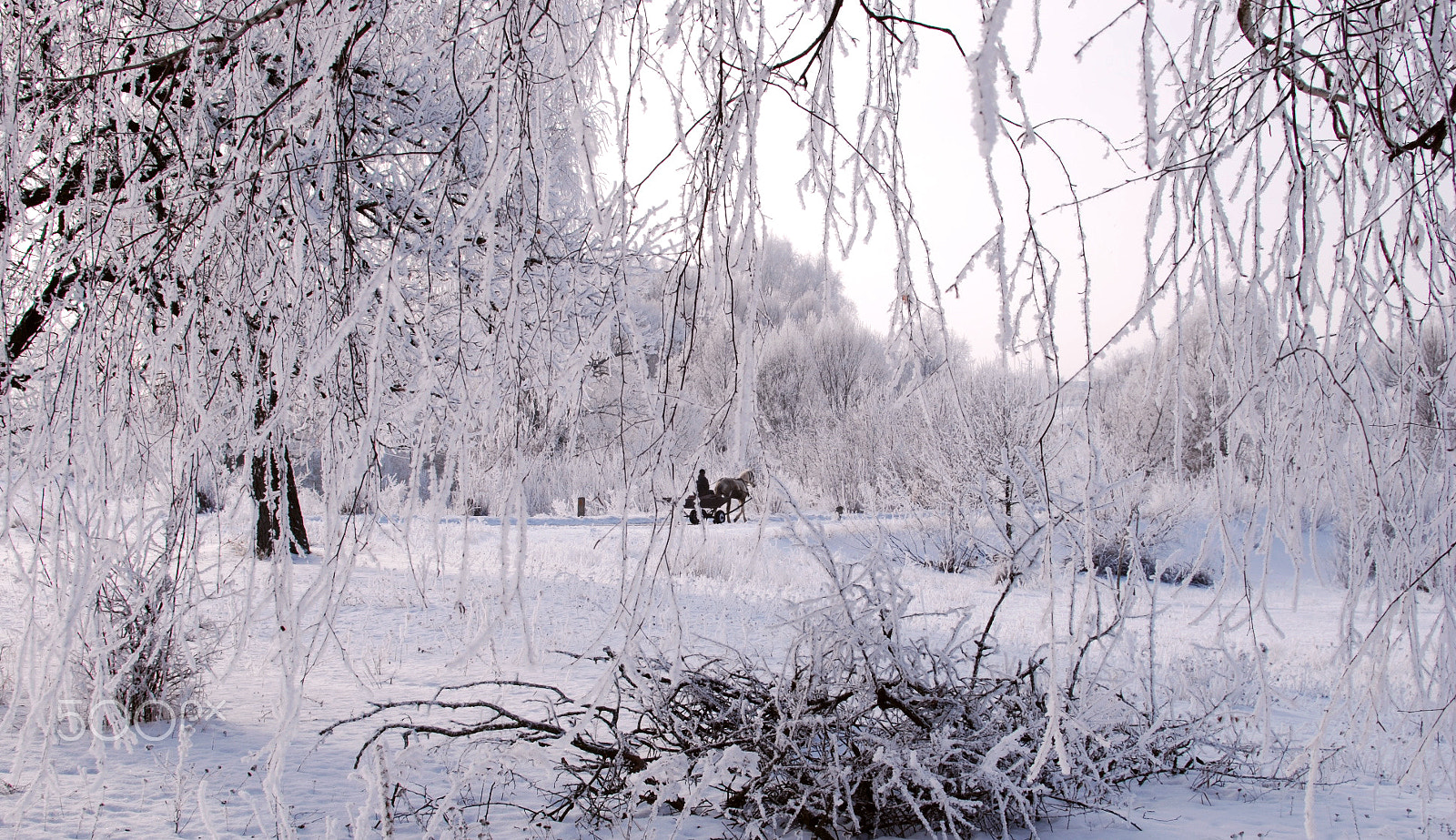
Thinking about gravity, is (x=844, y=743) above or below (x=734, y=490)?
below

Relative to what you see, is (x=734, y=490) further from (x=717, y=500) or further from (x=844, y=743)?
(x=717, y=500)

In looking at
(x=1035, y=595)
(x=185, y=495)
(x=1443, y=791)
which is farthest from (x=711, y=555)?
(x=185, y=495)

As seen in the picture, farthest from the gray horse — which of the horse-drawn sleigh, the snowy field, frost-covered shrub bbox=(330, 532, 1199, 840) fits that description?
frost-covered shrub bbox=(330, 532, 1199, 840)

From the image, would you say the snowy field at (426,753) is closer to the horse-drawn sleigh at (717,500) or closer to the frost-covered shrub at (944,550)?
the horse-drawn sleigh at (717,500)

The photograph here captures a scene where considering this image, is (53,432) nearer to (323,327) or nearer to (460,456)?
(323,327)

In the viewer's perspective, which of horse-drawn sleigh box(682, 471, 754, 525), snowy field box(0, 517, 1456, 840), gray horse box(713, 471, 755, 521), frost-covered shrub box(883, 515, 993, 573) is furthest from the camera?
A: frost-covered shrub box(883, 515, 993, 573)

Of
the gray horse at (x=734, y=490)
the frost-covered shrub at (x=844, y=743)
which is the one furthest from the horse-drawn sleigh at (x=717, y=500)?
the frost-covered shrub at (x=844, y=743)

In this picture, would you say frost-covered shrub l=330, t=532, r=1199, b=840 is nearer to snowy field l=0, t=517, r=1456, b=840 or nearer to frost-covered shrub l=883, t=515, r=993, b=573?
snowy field l=0, t=517, r=1456, b=840

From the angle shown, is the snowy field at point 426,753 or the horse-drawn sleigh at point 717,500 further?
the snowy field at point 426,753

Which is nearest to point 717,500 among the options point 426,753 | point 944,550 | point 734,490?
point 426,753

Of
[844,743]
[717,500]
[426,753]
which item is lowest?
[426,753]

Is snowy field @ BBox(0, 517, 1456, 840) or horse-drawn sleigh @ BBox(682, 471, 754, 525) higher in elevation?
horse-drawn sleigh @ BBox(682, 471, 754, 525)

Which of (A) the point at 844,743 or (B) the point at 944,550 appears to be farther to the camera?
(B) the point at 944,550

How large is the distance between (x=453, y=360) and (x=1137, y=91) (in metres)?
1.07
